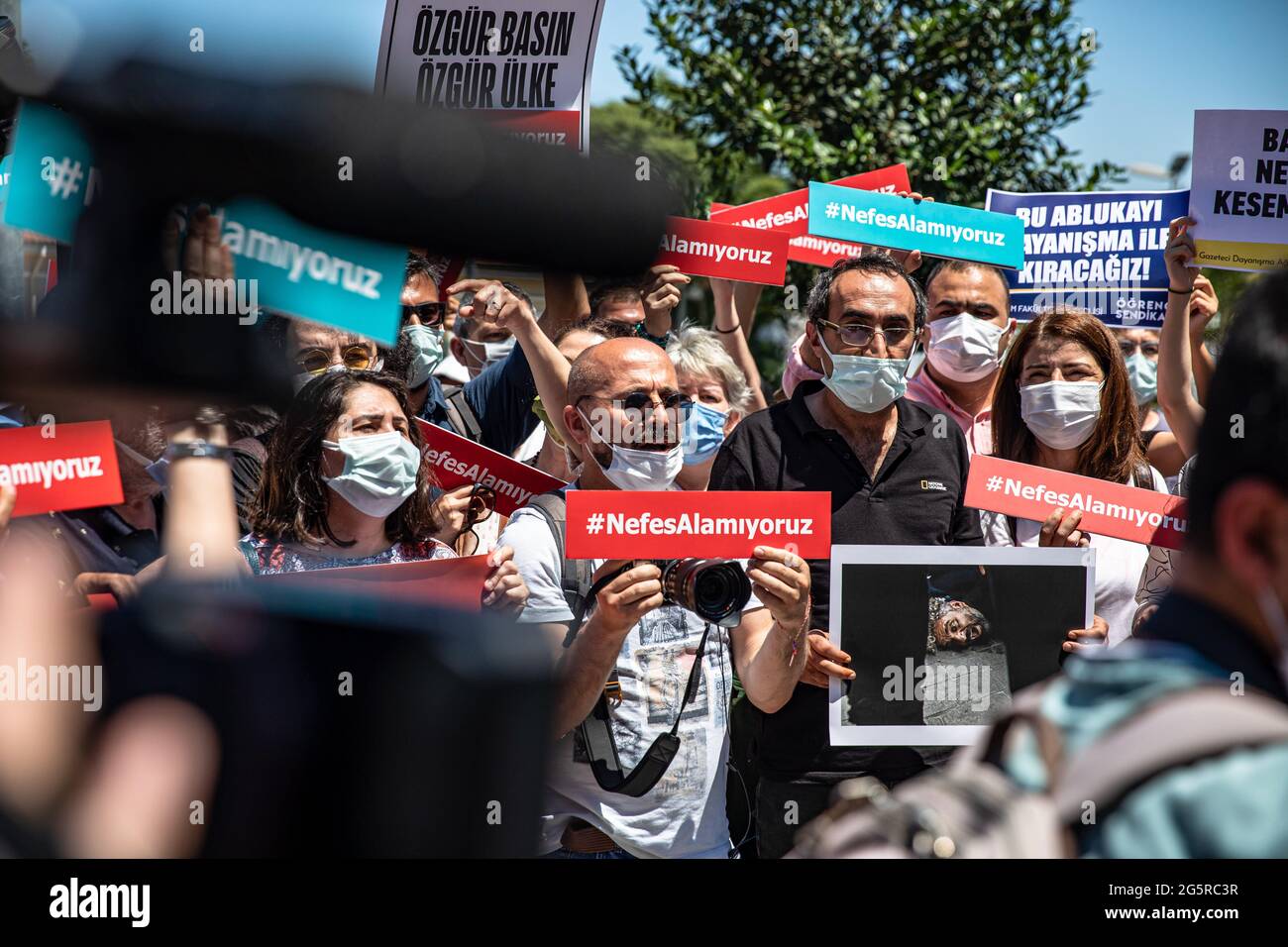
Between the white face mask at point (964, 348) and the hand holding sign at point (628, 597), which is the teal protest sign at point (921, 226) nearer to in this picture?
the white face mask at point (964, 348)

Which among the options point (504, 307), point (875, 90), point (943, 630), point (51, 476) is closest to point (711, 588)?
point (943, 630)

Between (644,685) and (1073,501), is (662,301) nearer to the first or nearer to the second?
(1073,501)

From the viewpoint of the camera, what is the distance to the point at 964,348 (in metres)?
4.20

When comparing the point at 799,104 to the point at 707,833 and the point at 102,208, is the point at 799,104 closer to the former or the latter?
the point at 707,833

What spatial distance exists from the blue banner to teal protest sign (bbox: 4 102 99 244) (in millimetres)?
4015

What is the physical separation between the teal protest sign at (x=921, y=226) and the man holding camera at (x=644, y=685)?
5.24 feet

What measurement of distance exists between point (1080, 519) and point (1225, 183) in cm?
166

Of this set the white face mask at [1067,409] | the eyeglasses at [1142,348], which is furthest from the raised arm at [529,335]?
the eyeglasses at [1142,348]

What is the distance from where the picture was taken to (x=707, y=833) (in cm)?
303

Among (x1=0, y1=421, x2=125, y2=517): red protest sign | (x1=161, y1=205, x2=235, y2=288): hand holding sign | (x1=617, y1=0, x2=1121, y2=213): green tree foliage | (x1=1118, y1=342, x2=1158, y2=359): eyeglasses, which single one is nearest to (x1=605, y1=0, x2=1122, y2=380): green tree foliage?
(x1=617, y1=0, x2=1121, y2=213): green tree foliage

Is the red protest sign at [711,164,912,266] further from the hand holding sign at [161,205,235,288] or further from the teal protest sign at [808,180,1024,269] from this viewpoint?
the hand holding sign at [161,205,235,288]

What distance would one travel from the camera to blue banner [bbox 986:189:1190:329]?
14.9 feet

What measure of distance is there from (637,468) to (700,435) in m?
1.13
